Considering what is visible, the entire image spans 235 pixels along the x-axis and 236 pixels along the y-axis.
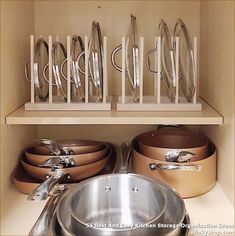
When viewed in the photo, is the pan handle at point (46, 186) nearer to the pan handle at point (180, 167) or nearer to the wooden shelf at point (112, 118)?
the wooden shelf at point (112, 118)

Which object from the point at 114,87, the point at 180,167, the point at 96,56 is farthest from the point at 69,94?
the point at 180,167

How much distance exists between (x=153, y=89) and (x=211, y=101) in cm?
23

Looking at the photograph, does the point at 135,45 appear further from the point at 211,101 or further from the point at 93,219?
the point at 93,219

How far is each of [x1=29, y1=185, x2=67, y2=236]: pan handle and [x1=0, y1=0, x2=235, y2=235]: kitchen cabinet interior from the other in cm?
7

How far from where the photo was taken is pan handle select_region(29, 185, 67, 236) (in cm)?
59

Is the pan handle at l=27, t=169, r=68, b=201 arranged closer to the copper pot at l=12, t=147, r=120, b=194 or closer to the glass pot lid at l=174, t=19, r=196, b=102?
the copper pot at l=12, t=147, r=120, b=194

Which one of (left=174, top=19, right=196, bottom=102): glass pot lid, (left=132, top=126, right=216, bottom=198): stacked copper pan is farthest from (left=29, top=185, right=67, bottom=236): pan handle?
(left=174, top=19, right=196, bottom=102): glass pot lid

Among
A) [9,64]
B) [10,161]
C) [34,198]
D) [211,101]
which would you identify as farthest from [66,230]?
[211,101]

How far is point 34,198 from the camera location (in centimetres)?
65

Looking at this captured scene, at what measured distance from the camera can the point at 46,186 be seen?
70 centimetres

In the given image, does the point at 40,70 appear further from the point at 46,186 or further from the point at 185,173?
the point at 185,173

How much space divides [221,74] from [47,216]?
22.1 inches

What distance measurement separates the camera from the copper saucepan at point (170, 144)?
83 cm

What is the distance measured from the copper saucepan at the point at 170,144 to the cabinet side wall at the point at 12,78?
359mm
